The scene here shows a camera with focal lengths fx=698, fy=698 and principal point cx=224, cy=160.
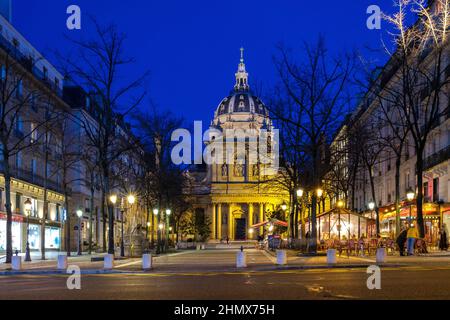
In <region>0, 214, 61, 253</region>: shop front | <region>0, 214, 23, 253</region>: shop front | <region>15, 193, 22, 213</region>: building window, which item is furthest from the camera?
→ <region>15, 193, 22, 213</region>: building window

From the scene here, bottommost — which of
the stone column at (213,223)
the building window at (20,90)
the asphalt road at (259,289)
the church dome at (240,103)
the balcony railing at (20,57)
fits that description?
the stone column at (213,223)

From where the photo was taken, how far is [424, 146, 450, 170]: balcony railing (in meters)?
50.6

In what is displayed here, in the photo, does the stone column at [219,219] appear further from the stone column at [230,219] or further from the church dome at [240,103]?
the church dome at [240,103]

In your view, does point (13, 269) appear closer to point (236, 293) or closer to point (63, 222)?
point (236, 293)

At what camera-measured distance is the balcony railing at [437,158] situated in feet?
166

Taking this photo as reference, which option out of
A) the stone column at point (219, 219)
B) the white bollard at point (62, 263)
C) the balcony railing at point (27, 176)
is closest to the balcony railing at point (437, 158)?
the white bollard at point (62, 263)

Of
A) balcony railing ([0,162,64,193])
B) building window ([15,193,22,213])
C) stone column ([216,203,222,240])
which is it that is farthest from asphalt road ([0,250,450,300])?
stone column ([216,203,222,240])

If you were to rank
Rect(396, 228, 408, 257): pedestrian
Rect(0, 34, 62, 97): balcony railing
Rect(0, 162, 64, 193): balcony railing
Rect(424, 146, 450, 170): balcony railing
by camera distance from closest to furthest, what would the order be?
Rect(396, 228, 408, 257): pedestrian
Rect(424, 146, 450, 170): balcony railing
Rect(0, 34, 62, 97): balcony railing
Rect(0, 162, 64, 193): balcony railing

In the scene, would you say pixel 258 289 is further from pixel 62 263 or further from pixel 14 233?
pixel 14 233

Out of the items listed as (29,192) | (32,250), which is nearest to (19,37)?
(29,192)

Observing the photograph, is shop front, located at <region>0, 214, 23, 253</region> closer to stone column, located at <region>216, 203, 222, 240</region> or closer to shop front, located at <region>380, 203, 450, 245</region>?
shop front, located at <region>380, 203, 450, 245</region>
